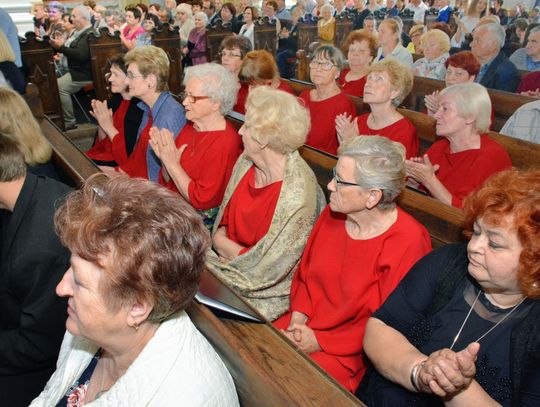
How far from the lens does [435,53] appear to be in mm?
5168

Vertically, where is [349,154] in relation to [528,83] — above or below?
above

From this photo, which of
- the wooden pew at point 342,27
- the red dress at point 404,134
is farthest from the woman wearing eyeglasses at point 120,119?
the wooden pew at point 342,27

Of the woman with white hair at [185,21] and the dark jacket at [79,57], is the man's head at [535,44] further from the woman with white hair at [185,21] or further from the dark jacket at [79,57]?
the woman with white hair at [185,21]

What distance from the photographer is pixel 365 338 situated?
1.62m

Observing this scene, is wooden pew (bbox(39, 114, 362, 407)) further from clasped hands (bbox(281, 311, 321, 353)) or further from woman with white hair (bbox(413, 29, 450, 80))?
woman with white hair (bbox(413, 29, 450, 80))

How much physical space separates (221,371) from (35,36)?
5.58 metres

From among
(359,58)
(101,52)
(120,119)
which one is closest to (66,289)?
(120,119)

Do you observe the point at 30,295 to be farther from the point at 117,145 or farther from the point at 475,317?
the point at 117,145

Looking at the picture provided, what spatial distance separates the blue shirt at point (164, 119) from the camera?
10.6ft

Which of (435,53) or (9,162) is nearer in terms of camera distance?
(9,162)

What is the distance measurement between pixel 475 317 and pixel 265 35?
23.8 feet

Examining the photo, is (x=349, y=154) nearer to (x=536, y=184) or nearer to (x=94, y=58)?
(x=536, y=184)

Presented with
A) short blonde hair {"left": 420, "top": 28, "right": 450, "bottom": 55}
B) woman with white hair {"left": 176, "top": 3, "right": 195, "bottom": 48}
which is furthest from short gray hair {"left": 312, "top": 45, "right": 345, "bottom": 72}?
woman with white hair {"left": 176, "top": 3, "right": 195, "bottom": 48}

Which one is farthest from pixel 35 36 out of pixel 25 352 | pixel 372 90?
pixel 25 352
